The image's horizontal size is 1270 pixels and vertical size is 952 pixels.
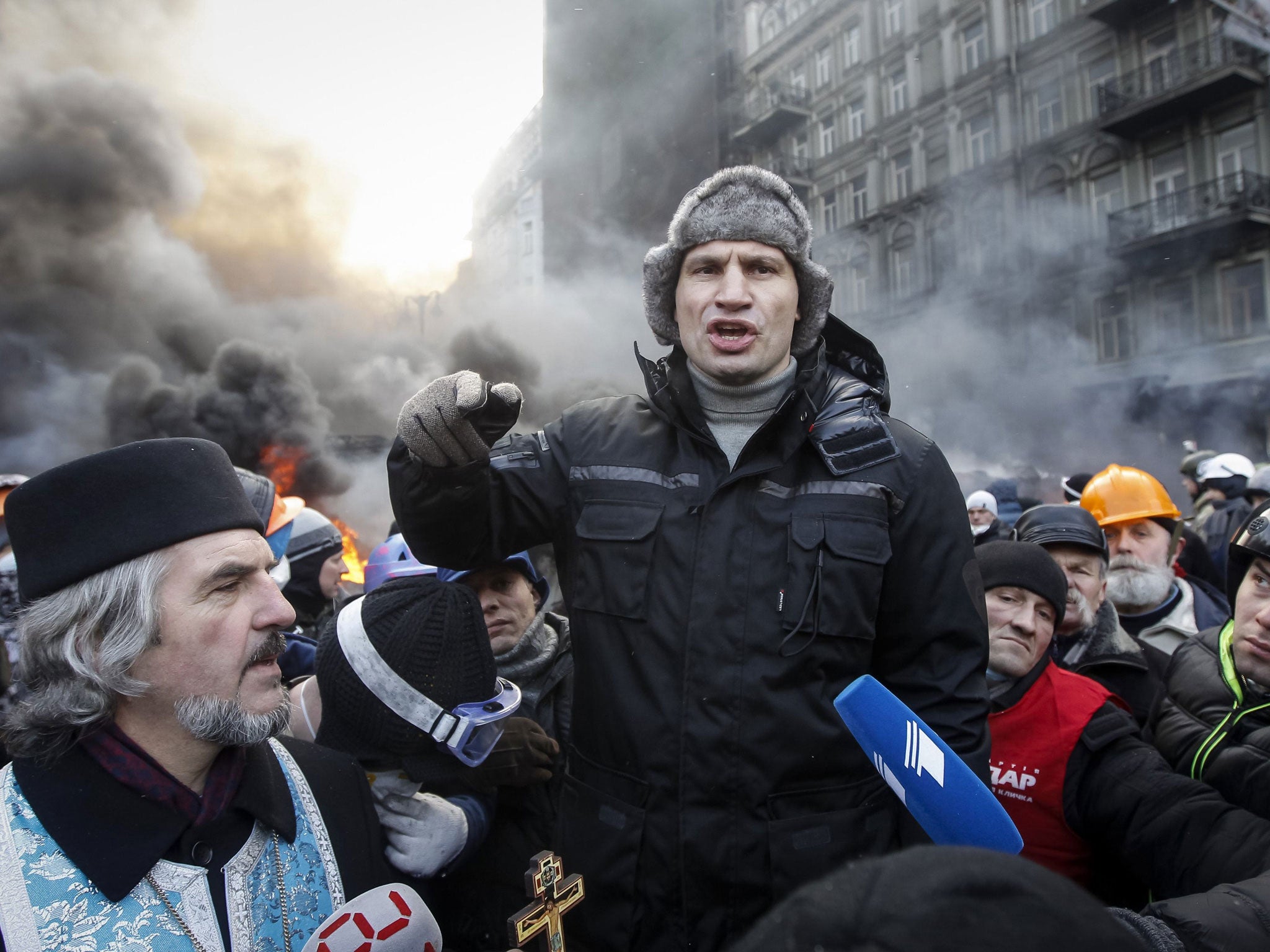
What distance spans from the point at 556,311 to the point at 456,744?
17950mm

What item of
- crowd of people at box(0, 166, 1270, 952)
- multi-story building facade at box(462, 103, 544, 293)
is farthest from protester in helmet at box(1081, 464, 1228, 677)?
multi-story building facade at box(462, 103, 544, 293)

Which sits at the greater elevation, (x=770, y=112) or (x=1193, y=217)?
(x=770, y=112)

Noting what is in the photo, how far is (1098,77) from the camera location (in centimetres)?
1327

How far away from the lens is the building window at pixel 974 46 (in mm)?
14172

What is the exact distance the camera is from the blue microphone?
99cm

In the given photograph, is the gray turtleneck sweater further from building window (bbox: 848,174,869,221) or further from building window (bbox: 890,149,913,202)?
building window (bbox: 848,174,869,221)

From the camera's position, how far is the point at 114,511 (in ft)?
4.19

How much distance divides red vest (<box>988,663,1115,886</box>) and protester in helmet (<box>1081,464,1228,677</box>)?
4.54ft

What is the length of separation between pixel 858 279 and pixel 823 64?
4.49 m

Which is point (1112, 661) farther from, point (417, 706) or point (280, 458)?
point (280, 458)

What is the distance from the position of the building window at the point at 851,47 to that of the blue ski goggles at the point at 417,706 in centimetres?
1748

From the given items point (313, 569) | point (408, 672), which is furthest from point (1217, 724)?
point (313, 569)

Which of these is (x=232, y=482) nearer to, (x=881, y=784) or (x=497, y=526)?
(x=497, y=526)

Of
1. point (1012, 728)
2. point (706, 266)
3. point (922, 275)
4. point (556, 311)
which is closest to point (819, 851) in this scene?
point (1012, 728)
